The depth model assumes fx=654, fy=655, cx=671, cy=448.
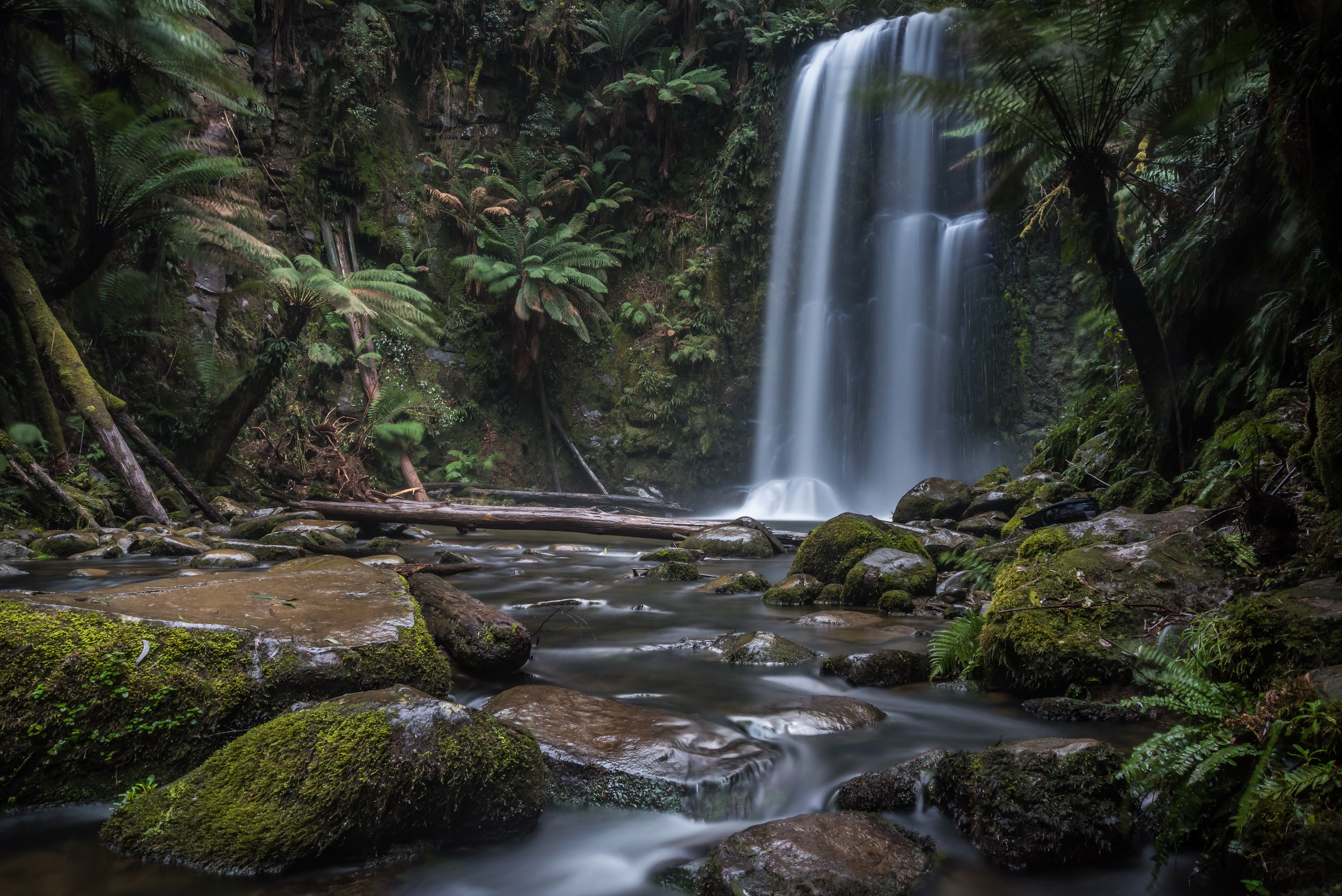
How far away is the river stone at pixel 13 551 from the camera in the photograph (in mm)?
5781

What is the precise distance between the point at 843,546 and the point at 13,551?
7402 mm

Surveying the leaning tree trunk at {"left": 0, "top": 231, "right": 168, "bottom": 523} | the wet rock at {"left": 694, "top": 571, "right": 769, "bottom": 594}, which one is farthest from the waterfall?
the leaning tree trunk at {"left": 0, "top": 231, "right": 168, "bottom": 523}

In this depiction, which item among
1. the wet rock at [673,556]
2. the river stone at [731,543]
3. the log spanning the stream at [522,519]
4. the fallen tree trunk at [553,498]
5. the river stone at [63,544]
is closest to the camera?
the river stone at [63,544]

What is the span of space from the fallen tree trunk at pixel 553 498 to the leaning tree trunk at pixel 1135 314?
8.77 metres

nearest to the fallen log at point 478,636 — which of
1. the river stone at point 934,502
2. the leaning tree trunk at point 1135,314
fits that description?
the leaning tree trunk at point 1135,314

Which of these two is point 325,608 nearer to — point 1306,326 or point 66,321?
point 1306,326

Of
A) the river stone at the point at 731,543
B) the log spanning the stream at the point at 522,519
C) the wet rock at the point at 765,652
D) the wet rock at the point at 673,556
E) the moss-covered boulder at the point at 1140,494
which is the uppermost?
the moss-covered boulder at the point at 1140,494

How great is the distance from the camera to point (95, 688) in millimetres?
2113

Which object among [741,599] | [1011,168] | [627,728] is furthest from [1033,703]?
[1011,168]

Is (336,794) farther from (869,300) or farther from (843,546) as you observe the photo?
(869,300)

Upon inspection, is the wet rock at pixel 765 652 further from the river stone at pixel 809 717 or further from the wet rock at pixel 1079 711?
the wet rock at pixel 1079 711

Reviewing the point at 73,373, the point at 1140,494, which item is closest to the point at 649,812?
the point at 1140,494

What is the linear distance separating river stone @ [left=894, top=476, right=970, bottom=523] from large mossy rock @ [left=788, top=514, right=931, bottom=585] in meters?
2.37

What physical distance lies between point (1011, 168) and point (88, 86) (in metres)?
10.2
